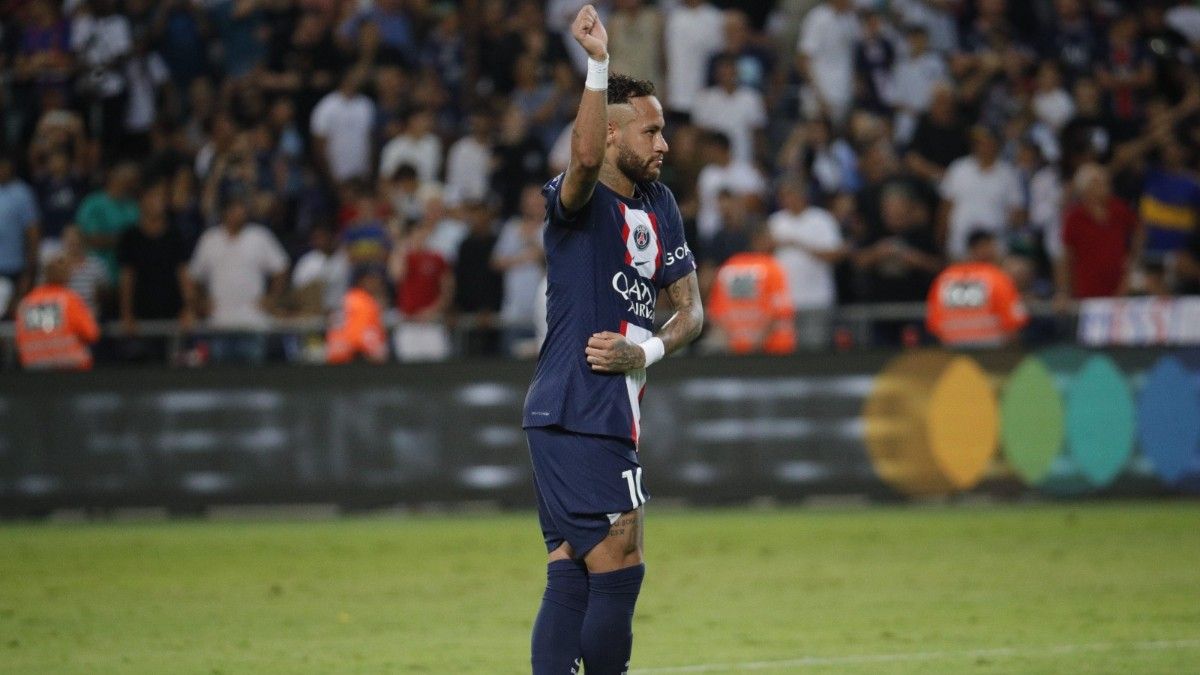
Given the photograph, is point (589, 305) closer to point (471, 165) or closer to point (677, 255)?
point (677, 255)

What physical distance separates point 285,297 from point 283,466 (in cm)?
Result: 357

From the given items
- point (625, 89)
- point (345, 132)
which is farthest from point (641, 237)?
point (345, 132)

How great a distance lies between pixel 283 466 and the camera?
54.6 feet

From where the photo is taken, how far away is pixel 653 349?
6664 mm

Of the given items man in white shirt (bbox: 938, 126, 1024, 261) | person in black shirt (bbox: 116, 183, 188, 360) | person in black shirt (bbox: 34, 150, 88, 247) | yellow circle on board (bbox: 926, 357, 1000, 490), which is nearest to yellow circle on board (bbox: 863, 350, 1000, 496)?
yellow circle on board (bbox: 926, 357, 1000, 490)

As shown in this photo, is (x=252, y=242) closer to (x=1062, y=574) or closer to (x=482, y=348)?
(x=482, y=348)

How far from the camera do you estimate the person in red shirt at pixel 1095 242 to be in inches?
732

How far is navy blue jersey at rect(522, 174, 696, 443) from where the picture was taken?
6.52 m

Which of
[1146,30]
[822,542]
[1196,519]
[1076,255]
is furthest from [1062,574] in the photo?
[1146,30]

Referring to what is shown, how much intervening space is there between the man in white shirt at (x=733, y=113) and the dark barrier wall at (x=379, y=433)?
15.8 feet

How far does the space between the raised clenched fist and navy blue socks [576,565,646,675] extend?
6.09 feet

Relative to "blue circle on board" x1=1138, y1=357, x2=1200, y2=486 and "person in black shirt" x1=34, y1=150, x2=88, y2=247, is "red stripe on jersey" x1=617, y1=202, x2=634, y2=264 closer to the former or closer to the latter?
"blue circle on board" x1=1138, y1=357, x2=1200, y2=486

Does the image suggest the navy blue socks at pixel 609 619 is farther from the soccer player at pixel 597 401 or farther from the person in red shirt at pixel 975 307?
the person in red shirt at pixel 975 307

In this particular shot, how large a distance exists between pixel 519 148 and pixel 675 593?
9595 mm
